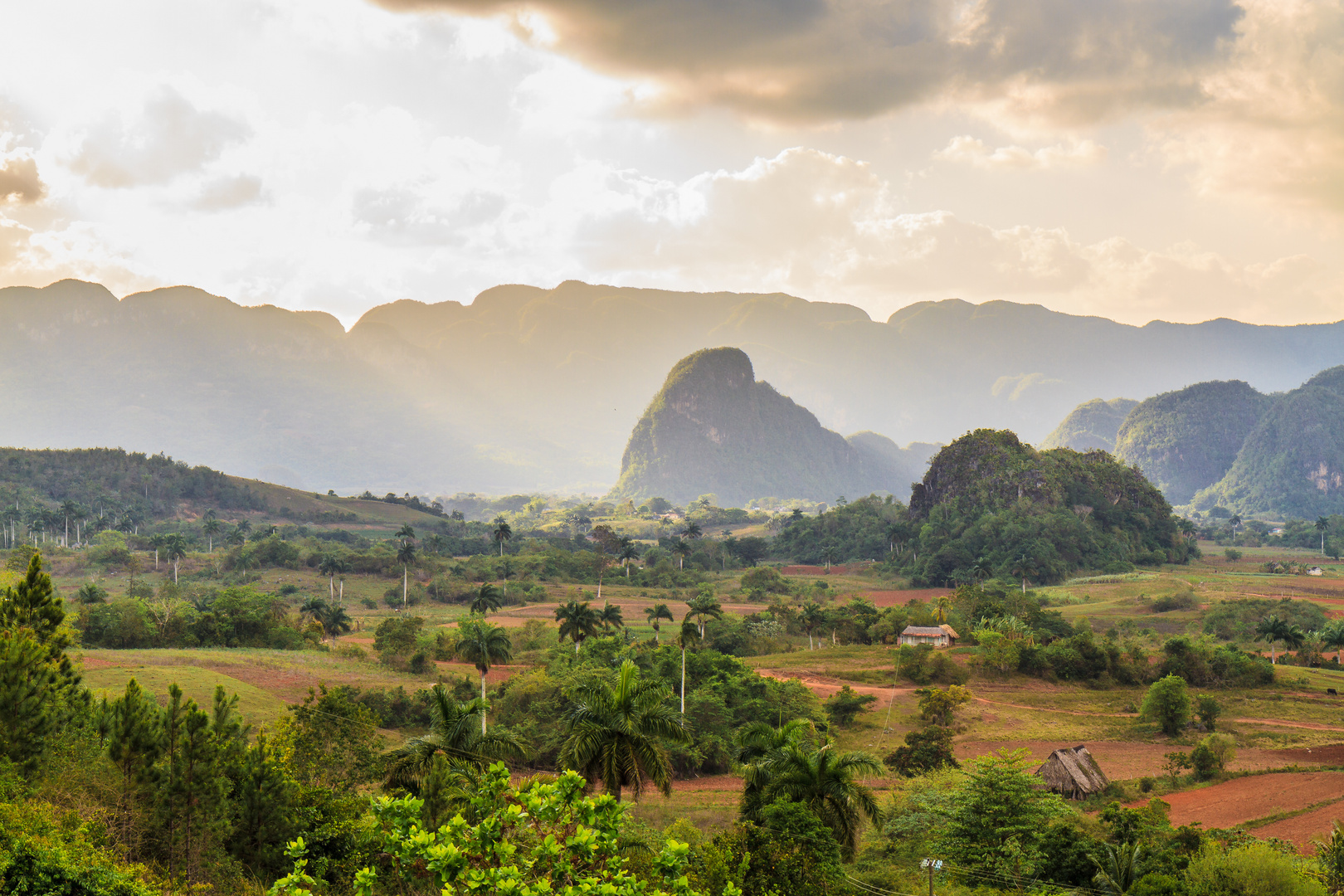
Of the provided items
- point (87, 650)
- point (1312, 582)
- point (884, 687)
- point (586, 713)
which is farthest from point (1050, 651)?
point (87, 650)

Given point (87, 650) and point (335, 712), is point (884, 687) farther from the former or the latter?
point (87, 650)

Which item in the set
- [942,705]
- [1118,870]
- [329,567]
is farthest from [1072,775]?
[329,567]

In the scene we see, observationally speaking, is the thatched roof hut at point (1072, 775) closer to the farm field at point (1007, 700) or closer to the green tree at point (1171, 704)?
the farm field at point (1007, 700)

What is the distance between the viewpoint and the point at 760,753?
22953 millimetres

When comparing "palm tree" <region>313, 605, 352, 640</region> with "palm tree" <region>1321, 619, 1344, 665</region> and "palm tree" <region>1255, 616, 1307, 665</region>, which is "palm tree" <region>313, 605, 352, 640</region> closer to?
"palm tree" <region>1255, 616, 1307, 665</region>

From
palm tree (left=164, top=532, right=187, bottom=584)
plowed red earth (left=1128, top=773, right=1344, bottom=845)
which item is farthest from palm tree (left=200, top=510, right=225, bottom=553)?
plowed red earth (left=1128, top=773, right=1344, bottom=845)

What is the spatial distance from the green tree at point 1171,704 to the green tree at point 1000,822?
21009 mm

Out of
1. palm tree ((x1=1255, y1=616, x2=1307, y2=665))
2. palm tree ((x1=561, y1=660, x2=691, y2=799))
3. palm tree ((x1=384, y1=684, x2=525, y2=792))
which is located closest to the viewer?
palm tree ((x1=561, y1=660, x2=691, y2=799))

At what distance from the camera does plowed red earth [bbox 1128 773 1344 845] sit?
90.9ft

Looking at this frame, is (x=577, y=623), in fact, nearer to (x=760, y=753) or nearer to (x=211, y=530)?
(x=760, y=753)

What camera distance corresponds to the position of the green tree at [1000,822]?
69.9ft

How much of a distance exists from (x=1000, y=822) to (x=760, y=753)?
6.57m

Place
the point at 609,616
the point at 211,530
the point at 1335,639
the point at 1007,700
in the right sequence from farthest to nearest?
the point at 211,530, the point at 1335,639, the point at 609,616, the point at 1007,700

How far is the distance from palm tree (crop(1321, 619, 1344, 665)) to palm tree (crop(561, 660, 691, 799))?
58019mm
